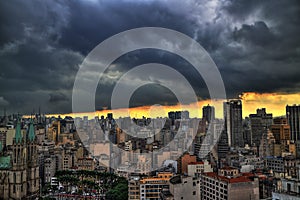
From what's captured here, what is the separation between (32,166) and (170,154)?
291 inches

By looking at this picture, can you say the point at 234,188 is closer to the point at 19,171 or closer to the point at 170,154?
the point at 19,171

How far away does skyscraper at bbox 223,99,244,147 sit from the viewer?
2581cm

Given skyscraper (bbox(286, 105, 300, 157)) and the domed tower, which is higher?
skyscraper (bbox(286, 105, 300, 157))

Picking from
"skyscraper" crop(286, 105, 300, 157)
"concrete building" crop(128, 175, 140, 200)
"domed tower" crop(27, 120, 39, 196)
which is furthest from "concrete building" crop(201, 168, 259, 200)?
"skyscraper" crop(286, 105, 300, 157)

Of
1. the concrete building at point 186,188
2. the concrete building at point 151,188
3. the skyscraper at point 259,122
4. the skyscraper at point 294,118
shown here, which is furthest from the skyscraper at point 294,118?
the concrete building at point 186,188

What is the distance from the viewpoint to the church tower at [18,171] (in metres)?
11.9

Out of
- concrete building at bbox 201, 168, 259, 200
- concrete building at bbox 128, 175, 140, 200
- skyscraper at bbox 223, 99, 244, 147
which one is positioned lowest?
concrete building at bbox 128, 175, 140, 200

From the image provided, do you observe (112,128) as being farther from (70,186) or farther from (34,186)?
(34,186)

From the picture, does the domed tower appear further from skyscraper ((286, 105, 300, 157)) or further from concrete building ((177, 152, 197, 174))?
skyscraper ((286, 105, 300, 157))

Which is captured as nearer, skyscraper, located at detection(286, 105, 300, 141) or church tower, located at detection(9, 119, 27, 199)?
church tower, located at detection(9, 119, 27, 199)

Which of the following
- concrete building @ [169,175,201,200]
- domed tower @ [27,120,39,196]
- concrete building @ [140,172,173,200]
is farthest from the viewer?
domed tower @ [27,120,39,196]

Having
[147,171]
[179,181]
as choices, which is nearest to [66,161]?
[147,171]

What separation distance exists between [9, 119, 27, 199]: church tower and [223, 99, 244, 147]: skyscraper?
667 inches

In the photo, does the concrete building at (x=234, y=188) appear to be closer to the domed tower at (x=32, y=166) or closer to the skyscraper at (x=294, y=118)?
the domed tower at (x=32, y=166)
